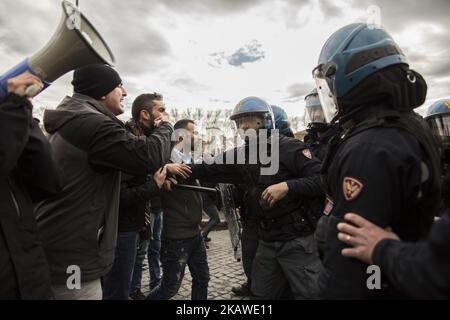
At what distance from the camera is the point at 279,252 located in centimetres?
282

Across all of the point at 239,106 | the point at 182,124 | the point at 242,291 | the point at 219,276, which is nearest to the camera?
the point at 239,106

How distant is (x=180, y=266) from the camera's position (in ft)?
10.8

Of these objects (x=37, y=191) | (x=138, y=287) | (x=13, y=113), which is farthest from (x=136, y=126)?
(x=138, y=287)

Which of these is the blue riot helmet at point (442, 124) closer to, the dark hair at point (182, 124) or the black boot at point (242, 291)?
the black boot at point (242, 291)

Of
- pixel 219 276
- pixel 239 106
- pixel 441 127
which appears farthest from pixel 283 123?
pixel 219 276

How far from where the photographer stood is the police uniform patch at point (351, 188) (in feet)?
4.23

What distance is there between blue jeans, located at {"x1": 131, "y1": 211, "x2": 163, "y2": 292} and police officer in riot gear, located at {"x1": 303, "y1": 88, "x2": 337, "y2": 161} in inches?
102

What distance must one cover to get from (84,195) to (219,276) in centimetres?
389

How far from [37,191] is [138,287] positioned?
316 cm

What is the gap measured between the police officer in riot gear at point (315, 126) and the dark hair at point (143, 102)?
6.77 ft

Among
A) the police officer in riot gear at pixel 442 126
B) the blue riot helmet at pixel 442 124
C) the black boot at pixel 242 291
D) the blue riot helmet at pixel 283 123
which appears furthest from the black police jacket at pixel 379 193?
the black boot at pixel 242 291

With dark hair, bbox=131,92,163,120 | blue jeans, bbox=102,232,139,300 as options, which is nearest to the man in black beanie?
blue jeans, bbox=102,232,139,300

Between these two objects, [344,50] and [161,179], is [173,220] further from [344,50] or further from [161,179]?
[344,50]

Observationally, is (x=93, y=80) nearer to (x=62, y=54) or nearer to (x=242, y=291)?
(x=62, y=54)
